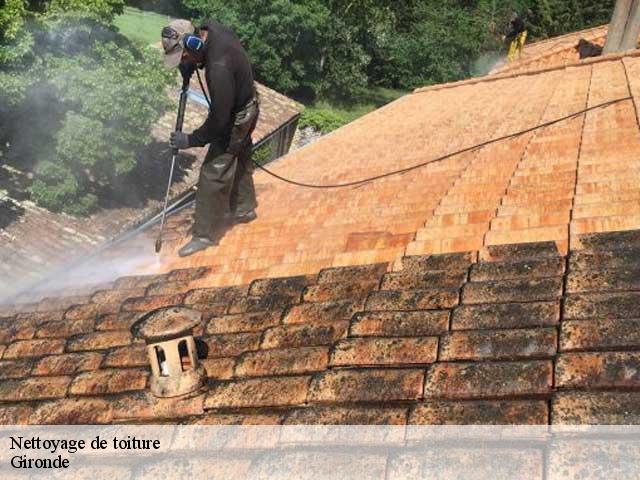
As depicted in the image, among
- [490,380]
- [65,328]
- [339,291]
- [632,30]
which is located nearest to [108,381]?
A: [65,328]

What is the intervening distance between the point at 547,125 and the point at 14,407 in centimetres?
512

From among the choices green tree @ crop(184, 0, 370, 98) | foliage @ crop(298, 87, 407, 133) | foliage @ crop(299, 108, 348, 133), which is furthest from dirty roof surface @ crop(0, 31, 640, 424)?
green tree @ crop(184, 0, 370, 98)

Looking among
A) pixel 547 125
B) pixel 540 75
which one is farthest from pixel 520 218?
pixel 540 75

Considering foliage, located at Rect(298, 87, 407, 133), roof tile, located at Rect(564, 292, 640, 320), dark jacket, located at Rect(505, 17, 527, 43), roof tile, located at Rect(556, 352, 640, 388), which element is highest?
roof tile, located at Rect(556, 352, 640, 388)

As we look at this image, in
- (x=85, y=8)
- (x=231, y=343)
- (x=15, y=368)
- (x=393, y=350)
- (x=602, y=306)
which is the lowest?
(x=85, y=8)

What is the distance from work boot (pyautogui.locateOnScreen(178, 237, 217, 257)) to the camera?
506 centimetres

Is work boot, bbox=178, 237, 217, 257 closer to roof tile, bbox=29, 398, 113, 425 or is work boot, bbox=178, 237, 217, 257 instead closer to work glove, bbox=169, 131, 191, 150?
work glove, bbox=169, 131, 191, 150

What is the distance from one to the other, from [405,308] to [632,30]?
1109 centimetres

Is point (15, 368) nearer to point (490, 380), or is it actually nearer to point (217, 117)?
point (217, 117)

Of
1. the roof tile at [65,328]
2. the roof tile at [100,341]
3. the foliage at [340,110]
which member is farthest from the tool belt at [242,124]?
the foliage at [340,110]

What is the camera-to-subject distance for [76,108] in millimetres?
12680

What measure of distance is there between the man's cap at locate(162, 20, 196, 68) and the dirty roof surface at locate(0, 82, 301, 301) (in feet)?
19.7

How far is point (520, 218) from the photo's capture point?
3779mm

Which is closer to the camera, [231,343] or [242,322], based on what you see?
[231,343]
